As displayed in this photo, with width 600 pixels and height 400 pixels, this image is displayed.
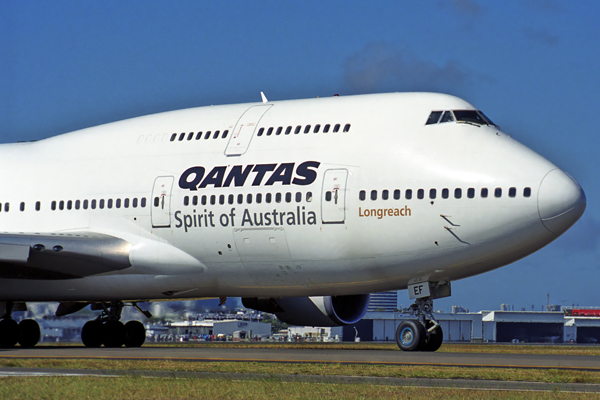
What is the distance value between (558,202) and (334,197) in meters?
5.03

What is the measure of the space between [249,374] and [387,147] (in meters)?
8.47

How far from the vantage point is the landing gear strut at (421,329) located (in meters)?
20.0

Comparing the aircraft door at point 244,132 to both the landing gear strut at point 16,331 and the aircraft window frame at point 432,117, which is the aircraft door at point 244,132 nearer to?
the aircraft window frame at point 432,117

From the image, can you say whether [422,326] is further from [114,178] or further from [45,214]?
[45,214]

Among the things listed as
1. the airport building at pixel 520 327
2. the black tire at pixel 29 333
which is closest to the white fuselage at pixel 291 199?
the black tire at pixel 29 333

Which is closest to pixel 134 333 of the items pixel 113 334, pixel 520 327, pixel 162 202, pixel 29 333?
pixel 113 334

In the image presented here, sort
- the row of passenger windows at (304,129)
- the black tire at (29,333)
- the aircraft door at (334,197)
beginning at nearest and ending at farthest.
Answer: the aircraft door at (334,197) < the row of passenger windows at (304,129) < the black tire at (29,333)

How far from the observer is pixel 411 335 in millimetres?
20031

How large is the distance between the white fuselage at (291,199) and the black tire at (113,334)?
177cm

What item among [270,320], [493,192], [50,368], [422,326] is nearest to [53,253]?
[50,368]

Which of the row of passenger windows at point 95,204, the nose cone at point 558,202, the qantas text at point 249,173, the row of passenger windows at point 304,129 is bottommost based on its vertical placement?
the nose cone at point 558,202

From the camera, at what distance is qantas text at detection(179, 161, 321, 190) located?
2170 cm

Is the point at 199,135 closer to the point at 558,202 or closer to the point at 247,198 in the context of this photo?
the point at 247,198

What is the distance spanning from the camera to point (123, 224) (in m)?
23.9
